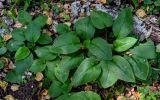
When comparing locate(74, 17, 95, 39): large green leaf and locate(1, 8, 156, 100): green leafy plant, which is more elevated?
locate(74, 17, 95, 39): large green leaf

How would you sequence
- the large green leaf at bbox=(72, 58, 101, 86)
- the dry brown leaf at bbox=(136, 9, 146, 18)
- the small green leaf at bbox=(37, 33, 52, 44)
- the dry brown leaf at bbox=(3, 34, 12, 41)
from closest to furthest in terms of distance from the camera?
the large green leaf at bbox=(72, 58, 101, 86) → the small green leaf at bbox=(37, 33, 52, 44) → the dry brown leaf at bbox=(3, 34, 12, 41) → the dry brown leaf at bbox=(136, 9, 146, 18)

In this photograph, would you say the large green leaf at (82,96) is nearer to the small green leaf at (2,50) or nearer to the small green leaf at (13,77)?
the small green leaf at (13,77)

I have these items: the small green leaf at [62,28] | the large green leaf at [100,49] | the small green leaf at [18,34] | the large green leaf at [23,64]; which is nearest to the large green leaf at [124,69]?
the large green leaf at [100,49]

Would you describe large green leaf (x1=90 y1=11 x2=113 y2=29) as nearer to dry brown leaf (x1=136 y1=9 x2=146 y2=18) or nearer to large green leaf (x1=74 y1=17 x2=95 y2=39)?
large green leaf (x1=74 y1=17 x2=95 y2=39)

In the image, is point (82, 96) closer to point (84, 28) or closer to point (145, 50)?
point (84, 28)

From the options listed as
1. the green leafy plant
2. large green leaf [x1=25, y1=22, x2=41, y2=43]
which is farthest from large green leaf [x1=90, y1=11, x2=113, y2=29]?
large green leaf [x1=25, y1=22, x2=41, y2=43]

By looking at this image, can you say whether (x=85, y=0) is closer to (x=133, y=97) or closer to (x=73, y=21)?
→ (x=73, y=21)
